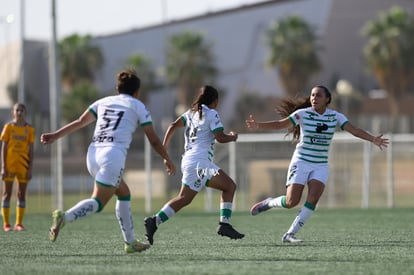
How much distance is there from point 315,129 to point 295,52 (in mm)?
61312

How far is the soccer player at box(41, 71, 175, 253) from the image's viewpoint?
431 inches

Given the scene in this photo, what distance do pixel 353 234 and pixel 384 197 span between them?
14.1 metres

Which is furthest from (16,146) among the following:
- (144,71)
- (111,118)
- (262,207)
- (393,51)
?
(144,71)

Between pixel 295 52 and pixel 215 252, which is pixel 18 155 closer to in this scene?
pixel 215 252

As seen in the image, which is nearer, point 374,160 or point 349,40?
point 374,160

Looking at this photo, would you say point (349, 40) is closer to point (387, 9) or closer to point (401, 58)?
point (387, 9)

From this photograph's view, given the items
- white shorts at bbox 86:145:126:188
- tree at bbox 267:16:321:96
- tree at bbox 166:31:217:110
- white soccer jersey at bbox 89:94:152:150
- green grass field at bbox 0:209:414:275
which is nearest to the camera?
green grass field at bbox 0:209:414:275

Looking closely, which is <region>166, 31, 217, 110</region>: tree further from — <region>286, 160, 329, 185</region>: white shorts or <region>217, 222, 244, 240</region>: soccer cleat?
<region>286, 160, 329, 185</region>: white shorts

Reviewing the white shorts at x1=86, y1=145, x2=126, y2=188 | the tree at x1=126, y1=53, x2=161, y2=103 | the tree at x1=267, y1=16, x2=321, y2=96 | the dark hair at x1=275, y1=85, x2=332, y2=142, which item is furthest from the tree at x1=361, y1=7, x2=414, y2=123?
the white shorts at x1=86, y1=145, x2=126, y2=188

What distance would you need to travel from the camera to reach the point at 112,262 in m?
10.8

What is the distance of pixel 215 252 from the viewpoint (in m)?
12.0

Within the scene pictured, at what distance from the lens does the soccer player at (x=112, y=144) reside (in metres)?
11.0

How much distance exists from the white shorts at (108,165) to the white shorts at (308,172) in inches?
109

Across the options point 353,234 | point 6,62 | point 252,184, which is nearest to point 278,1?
point 6,62
